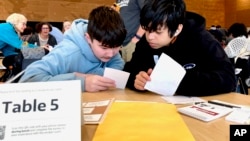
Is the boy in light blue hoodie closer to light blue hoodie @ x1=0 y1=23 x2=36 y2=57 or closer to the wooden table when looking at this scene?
the wooden table

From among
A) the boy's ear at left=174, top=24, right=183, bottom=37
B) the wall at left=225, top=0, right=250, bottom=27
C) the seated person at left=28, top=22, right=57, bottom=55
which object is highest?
the boy's ear at left=174, top=24, right=183, bottom=37

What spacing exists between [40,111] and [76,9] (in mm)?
7219

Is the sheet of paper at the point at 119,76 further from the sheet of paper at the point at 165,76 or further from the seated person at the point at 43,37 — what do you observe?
the seated person at the point at 43,37

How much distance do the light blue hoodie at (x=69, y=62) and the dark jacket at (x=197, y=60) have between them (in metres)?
0.19

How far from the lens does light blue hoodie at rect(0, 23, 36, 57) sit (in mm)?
3668

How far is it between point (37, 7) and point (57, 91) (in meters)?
6.97

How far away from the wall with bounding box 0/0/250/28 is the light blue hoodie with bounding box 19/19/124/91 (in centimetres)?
601

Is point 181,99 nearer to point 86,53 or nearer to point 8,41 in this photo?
point 86,53

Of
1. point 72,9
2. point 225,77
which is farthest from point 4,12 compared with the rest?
point 225,77

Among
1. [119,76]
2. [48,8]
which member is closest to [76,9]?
[48,8]

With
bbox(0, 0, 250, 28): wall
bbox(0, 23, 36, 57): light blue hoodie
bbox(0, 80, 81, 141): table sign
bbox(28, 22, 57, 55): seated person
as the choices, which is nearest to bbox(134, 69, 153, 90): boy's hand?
bbox(0, 80, 81, 141): table sign

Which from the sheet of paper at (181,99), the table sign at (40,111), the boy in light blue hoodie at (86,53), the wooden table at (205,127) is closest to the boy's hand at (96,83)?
the boy in light blue hoodie at (86,53)

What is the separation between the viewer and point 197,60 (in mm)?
1166

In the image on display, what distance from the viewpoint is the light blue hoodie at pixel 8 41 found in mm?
3668
